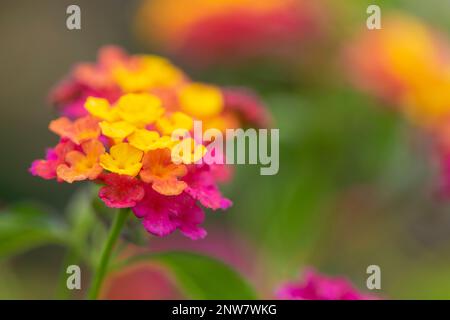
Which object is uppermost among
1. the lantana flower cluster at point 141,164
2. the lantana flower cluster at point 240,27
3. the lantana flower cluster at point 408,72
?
the lantana flower cluster at point 240,27

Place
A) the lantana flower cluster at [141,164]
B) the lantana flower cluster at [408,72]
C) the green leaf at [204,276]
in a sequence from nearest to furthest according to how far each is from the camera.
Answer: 1. the lantana flower cluster at [141,164]
2. the green leaf at [204,276]
3. the lantana flower cluster at [408,72]

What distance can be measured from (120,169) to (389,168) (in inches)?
32.3

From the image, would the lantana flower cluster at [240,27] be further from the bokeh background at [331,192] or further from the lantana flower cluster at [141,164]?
the lantana flower cluster at [141,164]

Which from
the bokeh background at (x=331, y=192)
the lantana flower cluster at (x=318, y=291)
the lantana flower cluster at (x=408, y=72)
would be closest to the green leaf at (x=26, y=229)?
the lantana flower cluster at (x=318, y=291)

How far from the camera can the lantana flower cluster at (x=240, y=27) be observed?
1.37 metres

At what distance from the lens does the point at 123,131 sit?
2.10 feet

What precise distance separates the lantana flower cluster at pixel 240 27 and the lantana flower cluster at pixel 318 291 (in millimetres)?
725

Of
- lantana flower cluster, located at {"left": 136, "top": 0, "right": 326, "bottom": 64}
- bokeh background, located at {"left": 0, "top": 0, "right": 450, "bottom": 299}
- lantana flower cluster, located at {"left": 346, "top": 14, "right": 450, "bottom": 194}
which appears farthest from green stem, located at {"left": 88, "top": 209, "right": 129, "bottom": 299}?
lantana flower cluster, located at {"left": 136, "top": 0, "right": 326, "bottom": 64}

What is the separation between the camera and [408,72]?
1.29 m

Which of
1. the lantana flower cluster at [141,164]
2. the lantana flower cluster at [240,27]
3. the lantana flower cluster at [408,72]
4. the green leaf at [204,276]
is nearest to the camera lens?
the lantana flower cluster at [141,164]

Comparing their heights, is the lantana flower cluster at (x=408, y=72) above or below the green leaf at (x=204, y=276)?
above

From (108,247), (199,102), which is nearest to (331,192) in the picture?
(199,102)

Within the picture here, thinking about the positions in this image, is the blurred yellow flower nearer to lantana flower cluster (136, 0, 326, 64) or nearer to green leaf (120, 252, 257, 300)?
green leaf (120, 252, 257, 300)

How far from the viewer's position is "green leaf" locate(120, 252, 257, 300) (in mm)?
732
